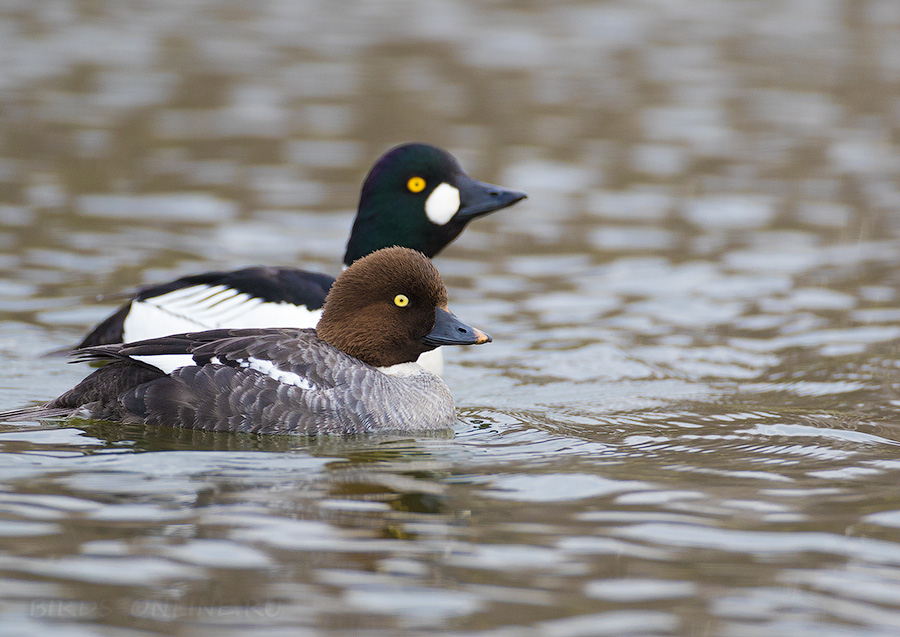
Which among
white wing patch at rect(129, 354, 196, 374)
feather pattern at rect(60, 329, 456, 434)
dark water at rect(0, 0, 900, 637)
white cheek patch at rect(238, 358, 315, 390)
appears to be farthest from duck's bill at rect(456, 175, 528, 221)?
white wing patch at rect(129, 354, 196, 374)

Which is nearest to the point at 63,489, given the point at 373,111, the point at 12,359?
the point at 12,359

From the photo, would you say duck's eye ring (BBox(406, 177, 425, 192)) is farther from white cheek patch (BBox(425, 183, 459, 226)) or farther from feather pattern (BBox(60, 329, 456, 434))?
feather pattern (BBox(60, 329, 456, 434))

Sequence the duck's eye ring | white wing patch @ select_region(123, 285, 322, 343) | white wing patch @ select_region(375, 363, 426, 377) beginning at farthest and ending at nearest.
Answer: the duck's eye ring → white wing patch @ select_region(123, 285, 322, 343) → white wing patch @ select_region(375, 363, 426, 377)

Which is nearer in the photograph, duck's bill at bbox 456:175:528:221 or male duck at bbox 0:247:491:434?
male duck at bbox 0:247:491:434

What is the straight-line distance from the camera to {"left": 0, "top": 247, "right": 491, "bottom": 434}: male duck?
677 centimetres

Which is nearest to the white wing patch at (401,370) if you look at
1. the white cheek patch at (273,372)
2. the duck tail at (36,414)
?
the white cheek patch at (273,372)

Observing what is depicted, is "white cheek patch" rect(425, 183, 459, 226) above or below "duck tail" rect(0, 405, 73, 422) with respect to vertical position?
above

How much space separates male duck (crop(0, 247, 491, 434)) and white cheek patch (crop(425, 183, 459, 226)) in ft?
3.98

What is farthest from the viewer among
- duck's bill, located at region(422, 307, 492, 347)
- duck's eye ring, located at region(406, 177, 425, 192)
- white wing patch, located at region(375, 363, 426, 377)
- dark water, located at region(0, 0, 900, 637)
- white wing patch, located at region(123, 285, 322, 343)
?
duck's eye ring, located at region(406, 177, 425, 192)

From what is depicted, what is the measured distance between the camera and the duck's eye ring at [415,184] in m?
8.30

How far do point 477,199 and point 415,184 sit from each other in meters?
0.41

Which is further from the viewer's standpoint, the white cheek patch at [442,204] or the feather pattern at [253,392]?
the white cheek patch at [442,204]

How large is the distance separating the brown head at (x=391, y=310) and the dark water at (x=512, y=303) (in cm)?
59

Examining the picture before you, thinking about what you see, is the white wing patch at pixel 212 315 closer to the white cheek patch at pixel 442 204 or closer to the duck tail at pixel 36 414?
the white cheek patch at pixel 442 204
